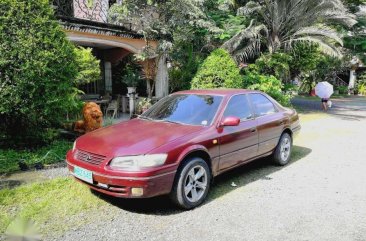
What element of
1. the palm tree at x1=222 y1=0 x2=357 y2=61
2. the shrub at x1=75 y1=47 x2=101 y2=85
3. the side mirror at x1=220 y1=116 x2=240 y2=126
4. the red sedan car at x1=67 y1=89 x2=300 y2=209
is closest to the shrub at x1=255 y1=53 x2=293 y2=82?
the palm tree at x1=222 y1=0 x2=357 y2=61

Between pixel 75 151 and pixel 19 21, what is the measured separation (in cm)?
315

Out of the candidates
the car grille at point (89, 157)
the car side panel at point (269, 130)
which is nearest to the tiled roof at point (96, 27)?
the car grille at point (89, 157)

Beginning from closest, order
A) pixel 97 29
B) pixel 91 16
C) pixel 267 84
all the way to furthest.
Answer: pixel 97 29 < pixel 91 16 < pixel 267 84

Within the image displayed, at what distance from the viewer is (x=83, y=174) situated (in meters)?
4.28

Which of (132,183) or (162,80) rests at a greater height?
(162,80)

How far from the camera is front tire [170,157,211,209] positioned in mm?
4195

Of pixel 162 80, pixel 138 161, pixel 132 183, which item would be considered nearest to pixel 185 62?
pixel 162 80

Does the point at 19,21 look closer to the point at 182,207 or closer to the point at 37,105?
the point at 37,105

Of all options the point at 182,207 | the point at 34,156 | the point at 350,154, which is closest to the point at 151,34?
the point at 34,156

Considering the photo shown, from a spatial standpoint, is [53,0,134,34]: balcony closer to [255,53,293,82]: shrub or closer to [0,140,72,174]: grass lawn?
[0,140,72,174]: grass lawn

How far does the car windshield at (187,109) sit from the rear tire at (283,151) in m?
1.76

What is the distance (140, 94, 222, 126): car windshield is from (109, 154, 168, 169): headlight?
1.14m

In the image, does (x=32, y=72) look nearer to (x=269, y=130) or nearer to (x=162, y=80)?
(x=269, y=130)

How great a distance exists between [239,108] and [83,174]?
2.66m
